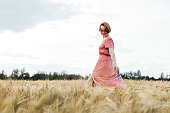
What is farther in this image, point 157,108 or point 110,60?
point 110,60

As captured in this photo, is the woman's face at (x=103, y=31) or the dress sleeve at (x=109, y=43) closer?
the dress sleeve at (x=109, y=43)

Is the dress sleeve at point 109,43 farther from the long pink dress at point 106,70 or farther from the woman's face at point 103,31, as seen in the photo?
the woman's face at point 103,31

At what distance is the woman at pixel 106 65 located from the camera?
194 inches

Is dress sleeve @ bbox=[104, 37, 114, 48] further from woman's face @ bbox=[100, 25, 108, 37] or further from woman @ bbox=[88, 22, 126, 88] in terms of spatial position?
woman's face @ bbox=[100, 25, 108, 37]

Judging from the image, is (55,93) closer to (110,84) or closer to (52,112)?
(52,112)

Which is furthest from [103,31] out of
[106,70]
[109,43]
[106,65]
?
[106,70]

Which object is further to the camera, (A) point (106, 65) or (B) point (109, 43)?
(A) point (106, 65)

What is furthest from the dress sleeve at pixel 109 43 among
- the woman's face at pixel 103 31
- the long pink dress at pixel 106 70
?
the woman's face at pixel 103 31

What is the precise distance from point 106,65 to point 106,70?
4.8 inches

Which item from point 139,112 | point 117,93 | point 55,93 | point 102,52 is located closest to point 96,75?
point 102,52

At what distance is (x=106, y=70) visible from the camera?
5.08 metres

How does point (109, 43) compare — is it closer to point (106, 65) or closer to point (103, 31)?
point (103, 31)

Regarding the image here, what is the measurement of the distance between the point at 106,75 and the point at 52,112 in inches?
144

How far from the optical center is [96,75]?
5.25m
